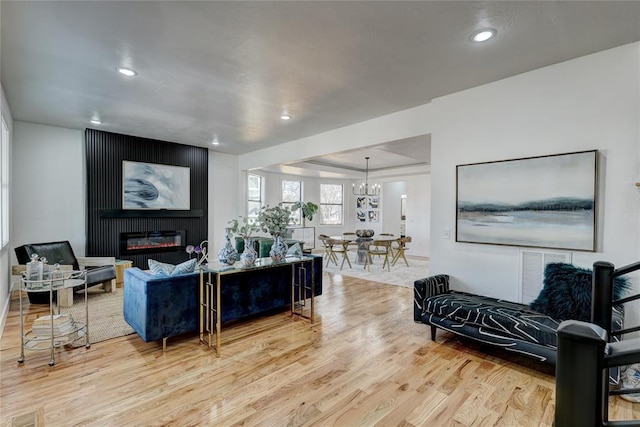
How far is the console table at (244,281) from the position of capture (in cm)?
316

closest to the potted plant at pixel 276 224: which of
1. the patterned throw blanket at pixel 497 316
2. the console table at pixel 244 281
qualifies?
the console table at pixel 244 281

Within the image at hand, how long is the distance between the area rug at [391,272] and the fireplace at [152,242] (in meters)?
3.40

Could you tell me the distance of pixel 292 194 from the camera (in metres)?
10.4

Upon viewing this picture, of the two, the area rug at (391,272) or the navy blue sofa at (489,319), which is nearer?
the navy blue sofa at (489,319)

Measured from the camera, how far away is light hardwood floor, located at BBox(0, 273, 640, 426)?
2109 millimetres

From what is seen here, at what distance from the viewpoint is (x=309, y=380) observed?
254cm

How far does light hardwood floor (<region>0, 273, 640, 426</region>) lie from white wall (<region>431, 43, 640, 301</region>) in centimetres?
96

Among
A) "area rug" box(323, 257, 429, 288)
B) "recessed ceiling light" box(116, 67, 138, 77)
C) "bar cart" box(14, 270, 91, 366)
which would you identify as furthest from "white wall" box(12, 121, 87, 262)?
"area rug" box(323, 257, 429, 288)

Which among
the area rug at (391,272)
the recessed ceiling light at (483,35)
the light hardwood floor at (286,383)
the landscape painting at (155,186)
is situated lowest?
the light hardwood floor at (286,383)

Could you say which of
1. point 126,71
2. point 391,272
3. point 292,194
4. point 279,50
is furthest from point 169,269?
point 292,194

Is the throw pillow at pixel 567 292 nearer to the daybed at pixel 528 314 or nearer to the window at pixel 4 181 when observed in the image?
the daybed at pixel 528 314

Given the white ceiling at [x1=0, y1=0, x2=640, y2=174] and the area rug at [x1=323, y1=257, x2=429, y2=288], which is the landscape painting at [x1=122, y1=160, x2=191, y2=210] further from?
the area rug at [x1=323, y1=257, x2=429, y2=288]

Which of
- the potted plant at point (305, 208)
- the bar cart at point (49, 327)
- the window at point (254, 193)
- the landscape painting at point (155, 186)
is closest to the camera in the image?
the bar cart at point (49, 327)

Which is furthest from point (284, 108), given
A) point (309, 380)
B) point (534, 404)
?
point (534, 404)
